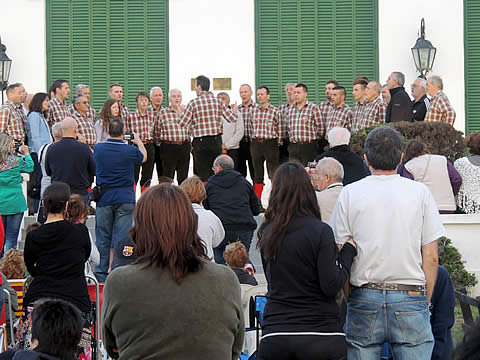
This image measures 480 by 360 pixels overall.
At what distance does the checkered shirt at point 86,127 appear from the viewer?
13.8m

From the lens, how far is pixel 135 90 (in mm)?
17547

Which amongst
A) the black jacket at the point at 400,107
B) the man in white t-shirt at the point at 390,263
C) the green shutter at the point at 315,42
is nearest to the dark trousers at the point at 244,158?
the green shutter at the point at 315,42

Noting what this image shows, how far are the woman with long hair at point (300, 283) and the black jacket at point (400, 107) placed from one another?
859 centimetres

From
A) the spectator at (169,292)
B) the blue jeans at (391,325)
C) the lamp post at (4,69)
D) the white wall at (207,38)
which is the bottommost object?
the blue jeans at (391,325)

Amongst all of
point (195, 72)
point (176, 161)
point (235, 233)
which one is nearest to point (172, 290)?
point (235, 233)

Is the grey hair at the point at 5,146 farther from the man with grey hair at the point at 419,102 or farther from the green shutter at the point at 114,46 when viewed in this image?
the green shutter at the point at 114,46

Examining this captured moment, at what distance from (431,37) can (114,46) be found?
19.3ft

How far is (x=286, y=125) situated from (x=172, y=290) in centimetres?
1144

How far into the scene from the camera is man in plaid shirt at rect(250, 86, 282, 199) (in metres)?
15.0

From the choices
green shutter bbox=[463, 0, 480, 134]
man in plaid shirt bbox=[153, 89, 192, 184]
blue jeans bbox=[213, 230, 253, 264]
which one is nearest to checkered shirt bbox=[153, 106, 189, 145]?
man in plaid shirt bbox=[153, 89, 192, 184]

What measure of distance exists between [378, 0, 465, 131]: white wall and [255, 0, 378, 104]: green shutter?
0.73 ft

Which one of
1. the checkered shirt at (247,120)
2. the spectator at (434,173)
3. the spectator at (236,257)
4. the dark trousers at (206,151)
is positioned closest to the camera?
the spectator at (236,257)

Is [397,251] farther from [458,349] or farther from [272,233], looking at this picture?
[458,349]

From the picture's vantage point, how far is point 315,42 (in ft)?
58.6
